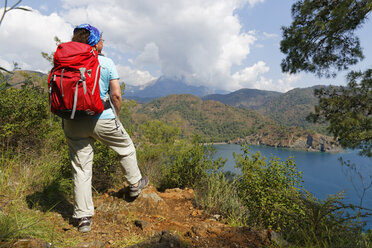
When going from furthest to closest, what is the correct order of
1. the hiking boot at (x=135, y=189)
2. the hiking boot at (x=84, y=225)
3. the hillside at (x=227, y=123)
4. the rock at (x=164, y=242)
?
the hillside at (x=227, y=123) < the hiking boot at (x=135, y=189) < the hiking boot at (x=84, y=225) < the rock at (x=164, y=242)

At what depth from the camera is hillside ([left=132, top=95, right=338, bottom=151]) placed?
3137 inches

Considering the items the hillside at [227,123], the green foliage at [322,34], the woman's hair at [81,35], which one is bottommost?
the hillside at [227,123]

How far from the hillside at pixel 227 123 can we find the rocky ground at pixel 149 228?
147 feet

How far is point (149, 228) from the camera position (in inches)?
71.2

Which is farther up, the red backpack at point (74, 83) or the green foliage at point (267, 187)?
the red backpack at point (74, 83)

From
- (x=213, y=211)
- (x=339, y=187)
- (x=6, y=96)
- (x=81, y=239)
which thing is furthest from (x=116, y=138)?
(x=339, y=187)

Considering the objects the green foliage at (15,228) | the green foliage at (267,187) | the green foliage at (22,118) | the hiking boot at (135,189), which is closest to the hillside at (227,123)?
the green foliage at (22,118)

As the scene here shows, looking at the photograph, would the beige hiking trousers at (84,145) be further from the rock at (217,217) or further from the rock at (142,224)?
the rock at (217,217)

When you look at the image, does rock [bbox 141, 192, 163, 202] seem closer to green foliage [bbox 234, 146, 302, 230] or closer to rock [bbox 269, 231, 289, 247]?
green foliage [bbox 234, 146, 302, 230]

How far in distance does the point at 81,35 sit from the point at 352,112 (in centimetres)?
534

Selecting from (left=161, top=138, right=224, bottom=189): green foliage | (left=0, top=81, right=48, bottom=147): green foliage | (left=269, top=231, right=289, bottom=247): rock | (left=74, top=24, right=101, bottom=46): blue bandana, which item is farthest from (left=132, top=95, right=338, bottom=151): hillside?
(left=269, top=231, right=289, bottom=247): rock

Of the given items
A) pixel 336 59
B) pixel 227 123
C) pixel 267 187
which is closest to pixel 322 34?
pixel 336 59

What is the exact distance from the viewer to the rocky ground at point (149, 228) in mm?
1492

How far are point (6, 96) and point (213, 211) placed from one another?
3491mm
